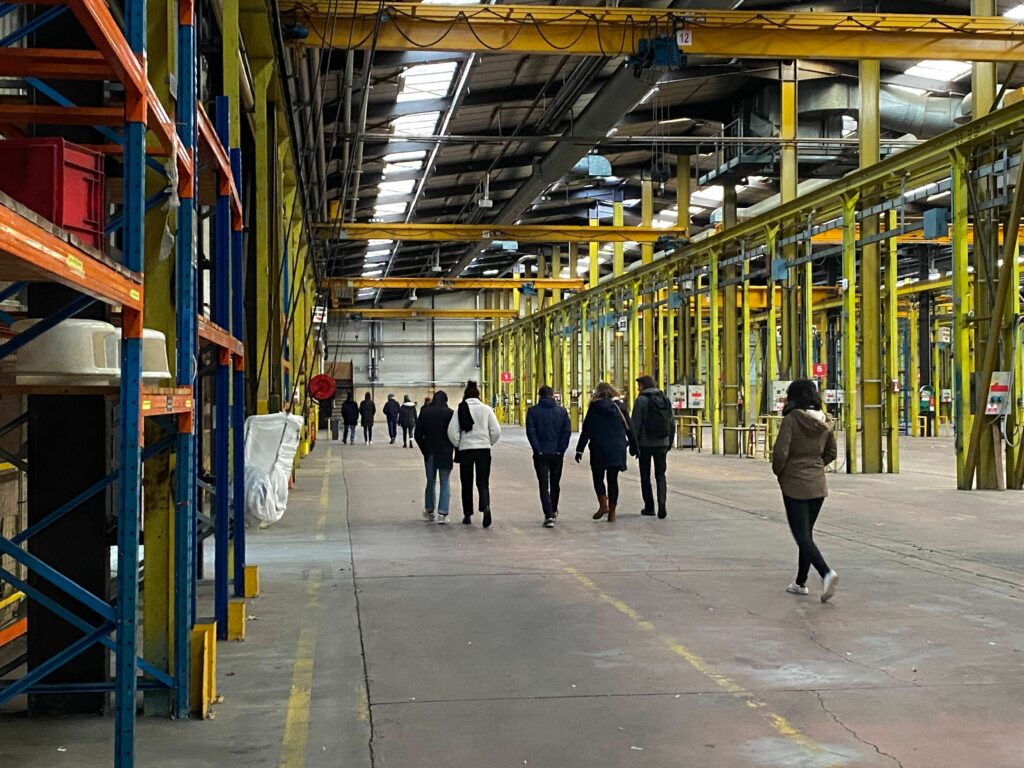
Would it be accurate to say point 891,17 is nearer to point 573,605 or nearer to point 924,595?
point 924,595

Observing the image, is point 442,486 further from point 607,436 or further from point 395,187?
point 395,187

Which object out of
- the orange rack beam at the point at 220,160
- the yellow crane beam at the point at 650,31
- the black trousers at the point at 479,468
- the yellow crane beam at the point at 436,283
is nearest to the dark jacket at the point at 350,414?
the yellow crane beam at the point at 436,283

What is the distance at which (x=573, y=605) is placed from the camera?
859 centimetres

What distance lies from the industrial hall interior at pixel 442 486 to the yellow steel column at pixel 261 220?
0.07 metres

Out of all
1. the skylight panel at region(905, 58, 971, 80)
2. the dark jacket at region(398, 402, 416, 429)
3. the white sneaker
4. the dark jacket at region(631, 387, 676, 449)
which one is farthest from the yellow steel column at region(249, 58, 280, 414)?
the dark jacket at region(398, 402, 416, 429)

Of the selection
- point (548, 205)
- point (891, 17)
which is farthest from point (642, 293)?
point (891, 17)

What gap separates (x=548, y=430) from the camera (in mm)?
13609

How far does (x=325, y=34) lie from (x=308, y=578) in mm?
8950

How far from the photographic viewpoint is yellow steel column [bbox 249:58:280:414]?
12.6 meters

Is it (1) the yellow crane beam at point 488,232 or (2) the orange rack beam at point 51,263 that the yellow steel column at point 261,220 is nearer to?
(2) the orange rack beam at point 51,263

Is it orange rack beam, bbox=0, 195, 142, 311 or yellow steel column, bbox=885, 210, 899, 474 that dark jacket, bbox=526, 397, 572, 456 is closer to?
orange rack beam, bbox=0, 195, 142, 311

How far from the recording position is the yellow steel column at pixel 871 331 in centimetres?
2180

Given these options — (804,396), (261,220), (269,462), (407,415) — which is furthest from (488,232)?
(804,396)

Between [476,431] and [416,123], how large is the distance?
14.1 meters
